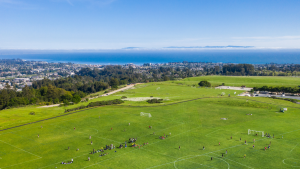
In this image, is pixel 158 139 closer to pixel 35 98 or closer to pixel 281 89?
pixel 35 98

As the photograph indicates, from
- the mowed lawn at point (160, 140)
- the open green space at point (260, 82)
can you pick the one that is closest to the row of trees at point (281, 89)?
the open green space at point (260, 82)

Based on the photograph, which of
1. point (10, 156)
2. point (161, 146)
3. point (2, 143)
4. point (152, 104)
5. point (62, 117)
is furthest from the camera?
point (152, 104)

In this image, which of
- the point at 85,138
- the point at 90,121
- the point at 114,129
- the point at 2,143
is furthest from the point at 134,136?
the point at 2,143

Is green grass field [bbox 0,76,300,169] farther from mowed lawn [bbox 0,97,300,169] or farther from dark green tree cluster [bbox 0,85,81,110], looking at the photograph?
dark green tree cluster [bbox 0,85,81,110]

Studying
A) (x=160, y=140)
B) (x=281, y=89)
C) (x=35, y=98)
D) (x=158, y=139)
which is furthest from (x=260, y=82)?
(x=35, y=98)

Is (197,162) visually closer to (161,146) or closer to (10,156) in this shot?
(161,146)

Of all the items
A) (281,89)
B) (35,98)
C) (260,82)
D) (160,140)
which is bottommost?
(160,140)

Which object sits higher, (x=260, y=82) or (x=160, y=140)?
(x=260, y=82)
